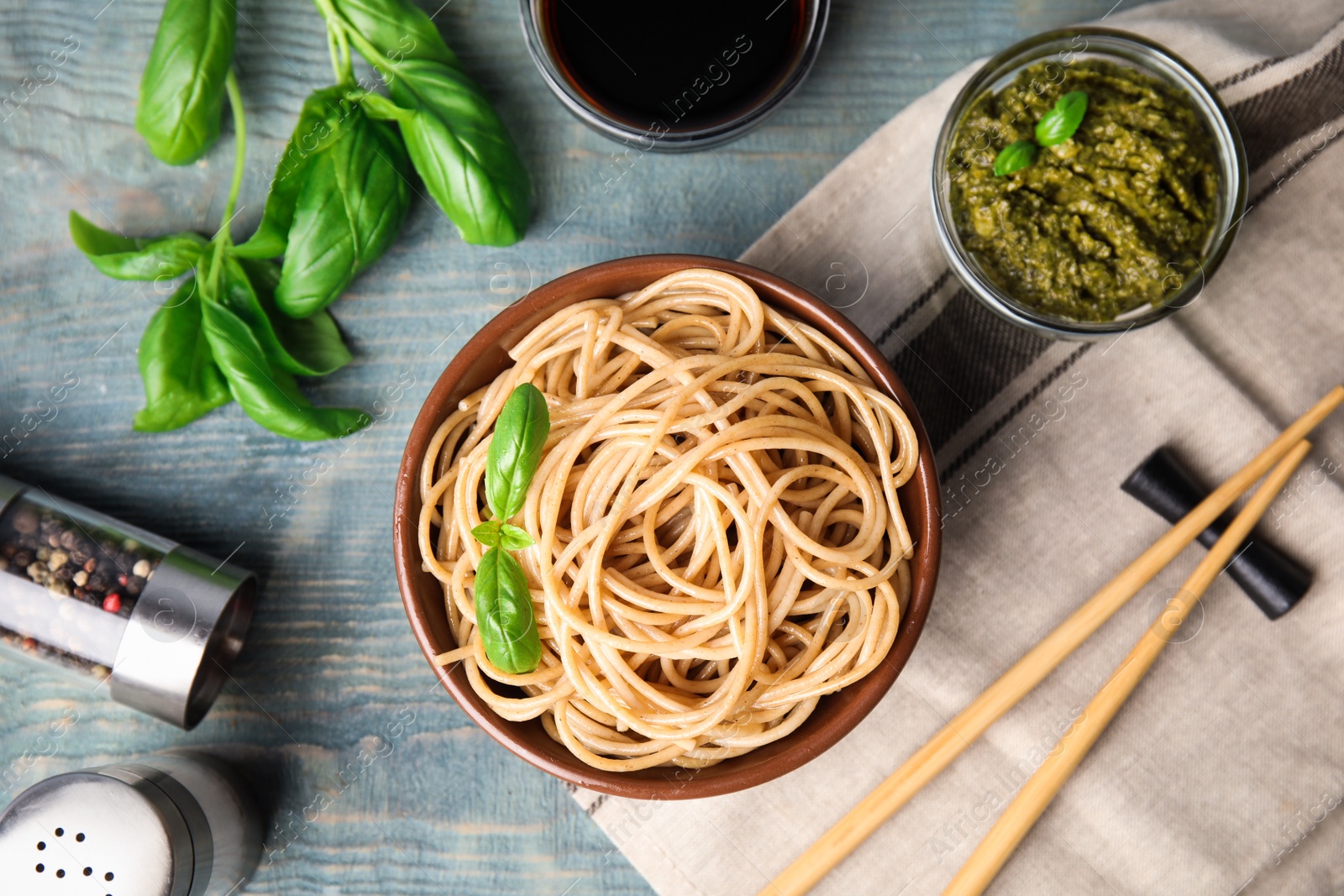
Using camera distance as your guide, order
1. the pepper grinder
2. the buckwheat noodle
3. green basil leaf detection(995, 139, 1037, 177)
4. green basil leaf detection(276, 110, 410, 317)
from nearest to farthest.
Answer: the buckwheat noodle < green basil leaf detection(995, 139, 1037, 177) < the pepper grinder < green basil leaf detection(276, 110, 410, 317)

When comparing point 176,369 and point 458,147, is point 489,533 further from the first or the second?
point 176,369

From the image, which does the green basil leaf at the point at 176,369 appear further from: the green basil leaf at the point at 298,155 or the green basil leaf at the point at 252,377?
the green basil leaf at the point at 298,155

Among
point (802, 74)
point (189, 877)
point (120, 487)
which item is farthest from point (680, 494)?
point (120, 487)

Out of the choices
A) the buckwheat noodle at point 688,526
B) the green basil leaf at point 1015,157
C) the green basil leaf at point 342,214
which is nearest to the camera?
the buckwheat noodle at point 688,526

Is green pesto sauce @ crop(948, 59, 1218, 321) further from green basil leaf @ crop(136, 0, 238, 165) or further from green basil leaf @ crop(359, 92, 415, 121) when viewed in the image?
green basil leaf @ crop(136, 0, 238, 165)

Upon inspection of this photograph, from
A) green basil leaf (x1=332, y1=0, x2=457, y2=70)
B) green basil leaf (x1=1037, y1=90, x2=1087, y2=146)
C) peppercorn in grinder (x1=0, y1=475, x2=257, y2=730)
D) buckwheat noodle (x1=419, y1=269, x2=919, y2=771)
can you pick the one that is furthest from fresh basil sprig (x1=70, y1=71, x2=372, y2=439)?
green basil leaf (x1=1037, y1=90, x2=1087, y2=146)

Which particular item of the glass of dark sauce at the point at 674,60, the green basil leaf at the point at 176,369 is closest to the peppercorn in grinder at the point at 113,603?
the green basil leaf at the point at 176,369
